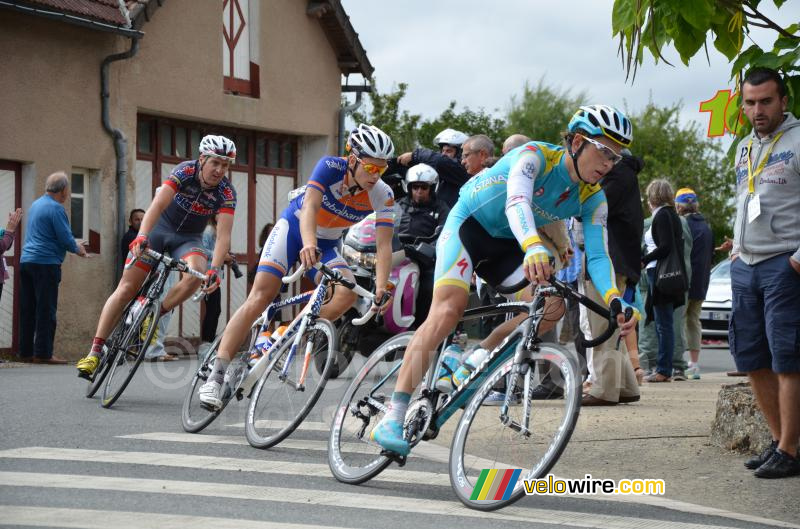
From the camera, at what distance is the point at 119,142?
19484 mm

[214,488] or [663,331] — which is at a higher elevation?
[663,331]

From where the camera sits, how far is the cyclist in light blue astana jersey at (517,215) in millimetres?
6258

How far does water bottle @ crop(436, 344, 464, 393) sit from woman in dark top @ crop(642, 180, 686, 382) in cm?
693

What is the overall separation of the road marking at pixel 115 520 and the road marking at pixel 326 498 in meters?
0.03

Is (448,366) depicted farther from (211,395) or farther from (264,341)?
(211,395)

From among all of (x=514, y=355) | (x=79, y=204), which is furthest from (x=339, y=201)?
(x=79, y=204)

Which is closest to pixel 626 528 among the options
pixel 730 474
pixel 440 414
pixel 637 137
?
pixel 440 414

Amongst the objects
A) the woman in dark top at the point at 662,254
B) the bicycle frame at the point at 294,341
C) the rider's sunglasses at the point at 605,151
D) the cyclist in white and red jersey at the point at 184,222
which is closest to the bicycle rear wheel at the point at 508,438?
the rider's sunglasses at the point at 605,151

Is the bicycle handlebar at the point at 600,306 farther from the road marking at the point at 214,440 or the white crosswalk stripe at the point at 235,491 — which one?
the road marking at the point at 214,440

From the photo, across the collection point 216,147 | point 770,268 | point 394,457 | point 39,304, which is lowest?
point 394,457

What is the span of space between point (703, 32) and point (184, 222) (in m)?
5.10

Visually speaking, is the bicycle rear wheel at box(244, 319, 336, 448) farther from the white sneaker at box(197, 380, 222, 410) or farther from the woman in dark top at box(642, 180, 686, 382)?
the woman in dark top at box(642, 180, 686, 382)

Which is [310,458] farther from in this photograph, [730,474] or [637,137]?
[637,137]

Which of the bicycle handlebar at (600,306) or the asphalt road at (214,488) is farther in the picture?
the bicycle handlebar at (600,306)
